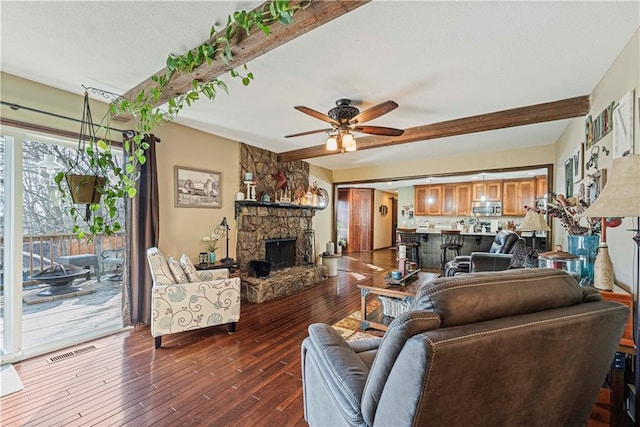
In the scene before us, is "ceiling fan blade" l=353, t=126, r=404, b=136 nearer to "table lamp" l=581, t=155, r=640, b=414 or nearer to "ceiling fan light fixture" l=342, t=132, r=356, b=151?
"ceiling fan light fixture" l=342, t=132, r=356, b=151

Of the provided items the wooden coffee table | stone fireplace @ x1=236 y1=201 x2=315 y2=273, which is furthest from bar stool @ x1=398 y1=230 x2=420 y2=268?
the wooden coffee table

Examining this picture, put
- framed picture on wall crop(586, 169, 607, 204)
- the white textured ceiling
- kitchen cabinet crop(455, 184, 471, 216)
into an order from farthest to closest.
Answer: kitchen cabinet crop(455, 184, 471, 216), framed picture on wall crop(586, 169, 607, 204), the white textured ceiling

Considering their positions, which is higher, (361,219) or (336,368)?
(361,219)

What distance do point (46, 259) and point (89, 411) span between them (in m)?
1.80

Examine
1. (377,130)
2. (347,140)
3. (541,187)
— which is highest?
(377,130)

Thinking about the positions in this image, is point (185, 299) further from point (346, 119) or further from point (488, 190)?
point (488, 190)

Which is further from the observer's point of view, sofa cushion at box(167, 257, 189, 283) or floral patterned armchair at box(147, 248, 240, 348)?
sofa cushion at box(167, 257, 189, 283)

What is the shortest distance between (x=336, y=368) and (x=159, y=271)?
2208mm

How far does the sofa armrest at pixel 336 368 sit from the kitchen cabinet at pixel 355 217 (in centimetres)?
814

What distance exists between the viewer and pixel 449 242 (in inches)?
276

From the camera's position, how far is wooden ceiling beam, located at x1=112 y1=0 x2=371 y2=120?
1.39 metres

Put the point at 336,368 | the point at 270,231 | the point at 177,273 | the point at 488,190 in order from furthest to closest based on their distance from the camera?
the point at 488,190 → the point at 270,231 → the point at 177,273 → the point at 336,368

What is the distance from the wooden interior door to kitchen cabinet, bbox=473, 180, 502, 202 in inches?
136

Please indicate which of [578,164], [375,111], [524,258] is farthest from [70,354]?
[578,164]
